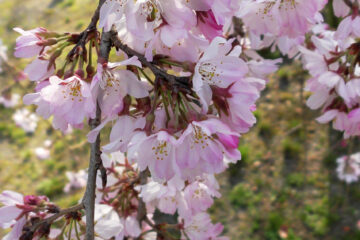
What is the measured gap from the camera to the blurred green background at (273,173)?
3025 millimetres

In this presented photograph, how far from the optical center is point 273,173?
344 centimetres

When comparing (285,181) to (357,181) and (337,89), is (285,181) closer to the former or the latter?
(357,181)

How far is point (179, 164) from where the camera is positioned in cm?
72

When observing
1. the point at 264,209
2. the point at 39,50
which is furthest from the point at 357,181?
the point at 39,50

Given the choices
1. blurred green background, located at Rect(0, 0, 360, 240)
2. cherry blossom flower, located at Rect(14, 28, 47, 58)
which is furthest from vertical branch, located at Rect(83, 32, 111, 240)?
blurred green background, located at Rect(0, 0, 360, 240)

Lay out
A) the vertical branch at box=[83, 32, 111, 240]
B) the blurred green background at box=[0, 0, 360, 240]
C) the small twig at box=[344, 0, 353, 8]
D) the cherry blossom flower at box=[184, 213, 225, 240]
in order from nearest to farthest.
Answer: the vertical branch at box=[83, 32, 111, 240], the small twig at box=[344, 0, 353, 8], the cherry blossom flower at box=[184, 213, 225, 240], the blurred green background at box=[0, 0, 360, 240]

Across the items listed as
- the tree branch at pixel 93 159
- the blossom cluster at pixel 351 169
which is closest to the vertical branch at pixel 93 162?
the tree branch at pixel 93 159

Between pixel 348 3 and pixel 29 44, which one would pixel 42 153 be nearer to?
pixel 29 44

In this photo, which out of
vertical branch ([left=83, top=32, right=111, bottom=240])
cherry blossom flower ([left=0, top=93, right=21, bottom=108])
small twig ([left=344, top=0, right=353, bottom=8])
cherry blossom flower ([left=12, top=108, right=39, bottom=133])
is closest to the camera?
vertical branch ([left=83, top=32, right=111, bottom=240])

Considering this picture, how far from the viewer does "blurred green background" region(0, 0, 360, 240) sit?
3.03m

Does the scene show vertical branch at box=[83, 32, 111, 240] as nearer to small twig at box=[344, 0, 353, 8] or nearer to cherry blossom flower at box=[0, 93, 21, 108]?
small twig at box=[344, 0, 353, 8]

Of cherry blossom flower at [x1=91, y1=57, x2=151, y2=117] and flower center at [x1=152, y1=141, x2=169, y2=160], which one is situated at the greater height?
cherry blossom flower at [x1=91, y1=57, x2=151, y2=117]

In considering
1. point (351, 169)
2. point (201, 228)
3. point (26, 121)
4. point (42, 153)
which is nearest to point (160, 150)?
point (201, 228)

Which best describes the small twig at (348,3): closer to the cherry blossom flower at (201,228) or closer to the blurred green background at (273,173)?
the cherry blossom flower at (201,228)
